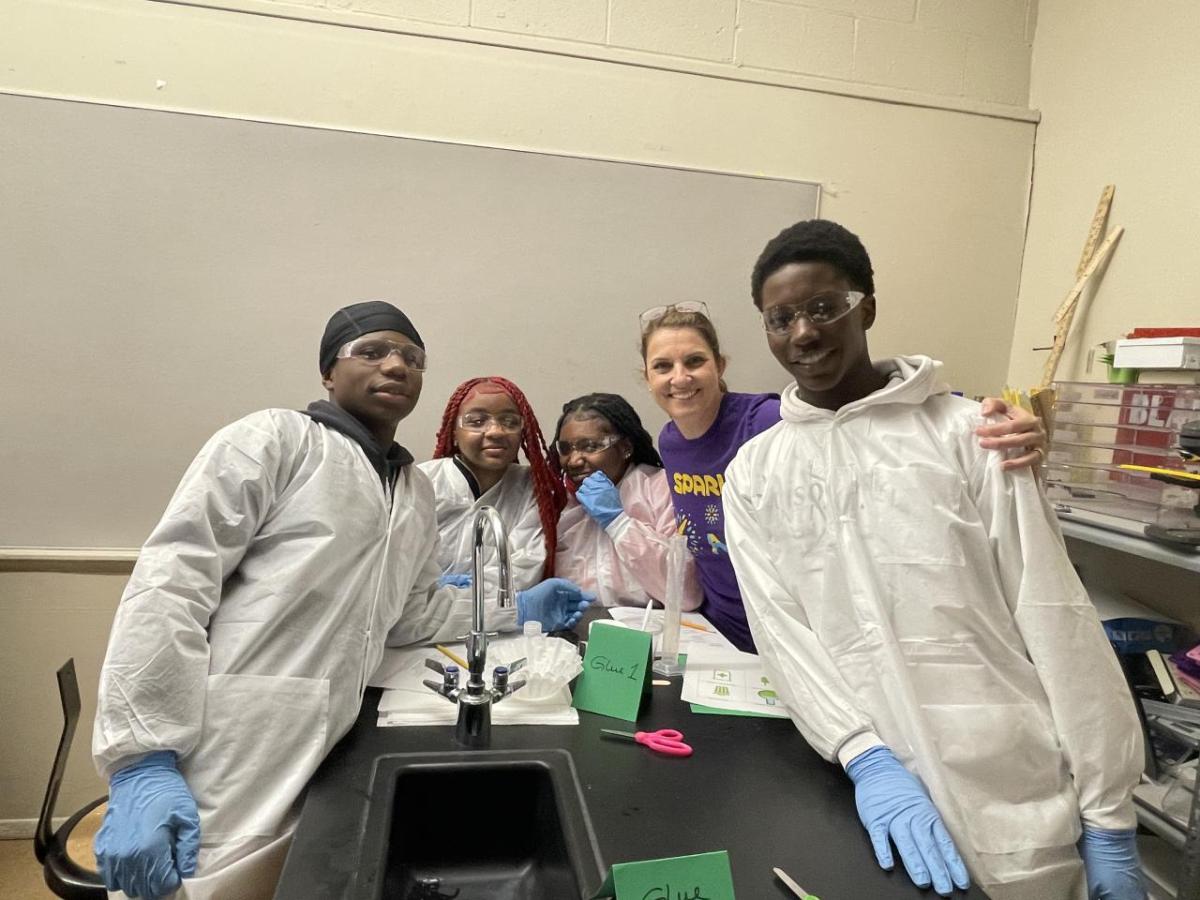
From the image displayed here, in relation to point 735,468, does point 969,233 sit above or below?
above

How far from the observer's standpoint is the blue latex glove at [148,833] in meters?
0.92

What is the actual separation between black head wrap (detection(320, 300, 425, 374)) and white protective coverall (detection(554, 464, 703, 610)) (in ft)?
2.53

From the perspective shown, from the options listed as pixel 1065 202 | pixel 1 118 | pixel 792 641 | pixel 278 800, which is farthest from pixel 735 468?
pixel 1 118

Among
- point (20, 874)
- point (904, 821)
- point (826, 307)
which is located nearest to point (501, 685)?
point (904, 821)

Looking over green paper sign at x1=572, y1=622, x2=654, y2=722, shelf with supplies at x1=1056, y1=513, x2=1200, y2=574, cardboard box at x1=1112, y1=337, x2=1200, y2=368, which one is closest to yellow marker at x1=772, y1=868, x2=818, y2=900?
green paper sign at x1=572, y1=622, x2=654, y2=722

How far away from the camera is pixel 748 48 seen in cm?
233

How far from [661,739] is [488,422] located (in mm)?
999

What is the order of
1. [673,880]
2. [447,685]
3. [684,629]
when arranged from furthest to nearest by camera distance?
[684,629] → [447,685] → [673,880]

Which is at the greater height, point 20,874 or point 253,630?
point 253,630

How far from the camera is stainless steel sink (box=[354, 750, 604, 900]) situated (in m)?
1.03

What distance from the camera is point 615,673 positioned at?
1.24 metres

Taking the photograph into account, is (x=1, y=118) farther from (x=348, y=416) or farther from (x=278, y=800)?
(x=278, y=800)

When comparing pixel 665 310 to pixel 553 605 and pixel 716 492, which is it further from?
pixel 553 605

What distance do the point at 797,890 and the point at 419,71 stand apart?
7.48 ft
